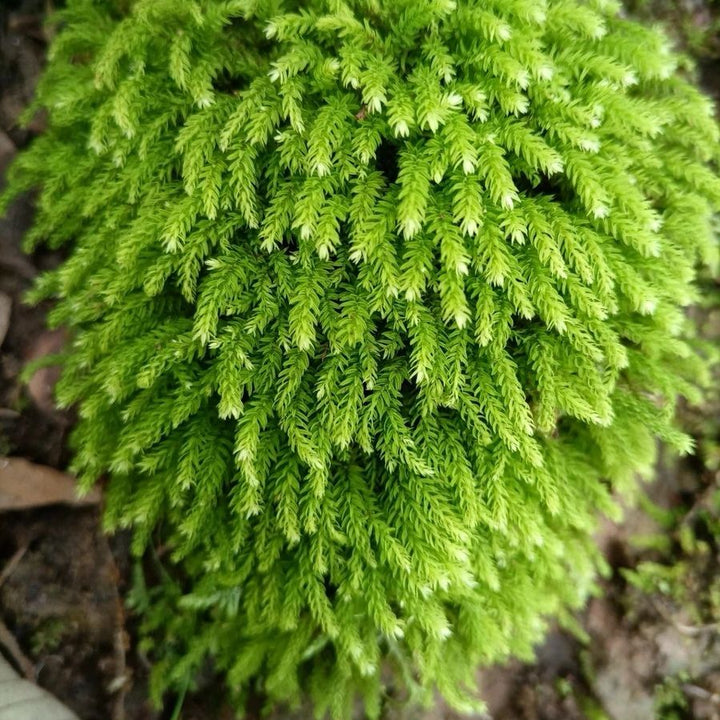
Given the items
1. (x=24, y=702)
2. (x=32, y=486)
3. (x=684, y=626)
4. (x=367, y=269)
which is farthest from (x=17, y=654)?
(x=684, y=626)

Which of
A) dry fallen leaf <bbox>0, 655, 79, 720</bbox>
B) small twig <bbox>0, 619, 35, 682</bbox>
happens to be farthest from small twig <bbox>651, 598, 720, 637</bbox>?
small twig <bbox>0, 619, 35, 682</bbox>

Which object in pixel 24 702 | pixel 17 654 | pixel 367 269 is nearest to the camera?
pixel 367 269

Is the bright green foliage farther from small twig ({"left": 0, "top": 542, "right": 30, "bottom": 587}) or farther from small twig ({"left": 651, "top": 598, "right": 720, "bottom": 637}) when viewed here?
small twig ({"left": 651, "top": 598, "right": 720, "bottom": 637})

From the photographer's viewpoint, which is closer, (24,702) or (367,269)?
(367,269)

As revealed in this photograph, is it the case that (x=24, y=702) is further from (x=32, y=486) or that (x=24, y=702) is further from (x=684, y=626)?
(x=684, y=626)

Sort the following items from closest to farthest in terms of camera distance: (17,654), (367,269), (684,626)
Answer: (367,269), (17,654), (684,626)

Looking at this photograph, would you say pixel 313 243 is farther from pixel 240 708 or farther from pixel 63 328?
pixel 240 708

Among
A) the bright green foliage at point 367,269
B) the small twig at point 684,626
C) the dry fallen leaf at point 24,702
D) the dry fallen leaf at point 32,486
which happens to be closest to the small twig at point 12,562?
the dry fallen leaf at point 32,486
